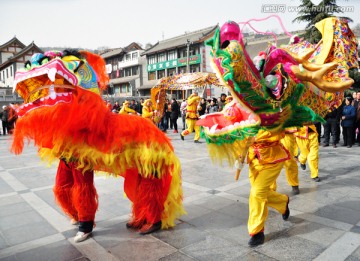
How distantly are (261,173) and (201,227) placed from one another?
0.88 m

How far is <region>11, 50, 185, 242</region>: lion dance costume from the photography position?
2.54 m

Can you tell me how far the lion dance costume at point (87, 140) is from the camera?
2.54 m

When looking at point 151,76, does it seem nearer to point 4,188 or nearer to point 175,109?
point 175,109

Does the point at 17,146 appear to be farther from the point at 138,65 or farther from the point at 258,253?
the point at 138,65

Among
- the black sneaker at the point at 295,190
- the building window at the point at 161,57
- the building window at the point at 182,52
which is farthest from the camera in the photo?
the building window at the point at 161,57

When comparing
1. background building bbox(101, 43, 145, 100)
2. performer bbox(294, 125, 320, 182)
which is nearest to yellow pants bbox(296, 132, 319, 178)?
performer bbox(294, 125, 320, 182)

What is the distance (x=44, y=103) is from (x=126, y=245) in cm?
147

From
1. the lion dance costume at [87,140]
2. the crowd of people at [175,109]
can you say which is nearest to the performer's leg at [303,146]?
the lion dance costume at [87,140]

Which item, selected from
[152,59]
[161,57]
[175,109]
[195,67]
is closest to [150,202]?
[175,109]

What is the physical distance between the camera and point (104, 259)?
2586 mm

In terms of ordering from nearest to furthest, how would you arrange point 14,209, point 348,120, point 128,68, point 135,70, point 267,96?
point 267,96
point 14,209
point 348,120
point 135,70
point 128,68

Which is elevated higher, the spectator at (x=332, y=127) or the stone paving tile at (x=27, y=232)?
the spectator at (x=332, y=127)

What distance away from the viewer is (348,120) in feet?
25.7

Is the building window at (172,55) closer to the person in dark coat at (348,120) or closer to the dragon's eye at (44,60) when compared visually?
the person in dark coat at (348,120)
